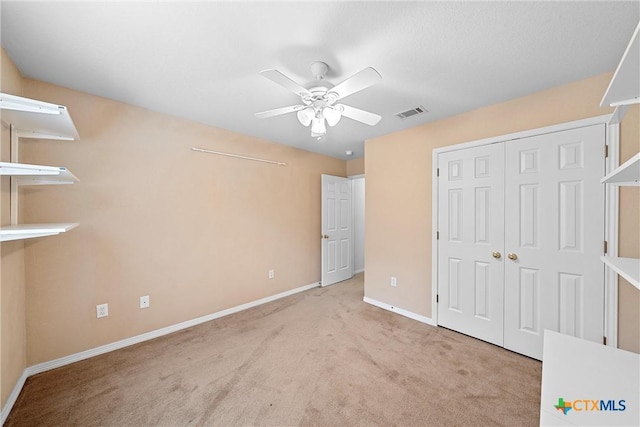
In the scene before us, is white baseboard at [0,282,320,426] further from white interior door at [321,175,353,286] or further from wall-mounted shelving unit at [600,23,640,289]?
wall-mounted shelving unit at [600,23,640,289]

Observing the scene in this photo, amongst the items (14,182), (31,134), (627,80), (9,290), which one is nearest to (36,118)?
(31,134)

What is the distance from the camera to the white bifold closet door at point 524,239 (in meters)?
1.94

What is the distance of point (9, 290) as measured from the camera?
1649 millimetres

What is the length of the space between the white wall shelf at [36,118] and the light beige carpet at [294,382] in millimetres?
1876

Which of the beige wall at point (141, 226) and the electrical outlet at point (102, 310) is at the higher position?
the beige wall at point (141, 226)

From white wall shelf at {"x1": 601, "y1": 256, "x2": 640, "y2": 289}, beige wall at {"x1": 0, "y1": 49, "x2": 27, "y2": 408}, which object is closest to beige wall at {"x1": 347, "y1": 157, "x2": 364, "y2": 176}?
white wall shelf at {"x1": 601, "y1": 256, "x2": 640, "y2": 289}

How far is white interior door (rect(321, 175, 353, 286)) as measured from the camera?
4.26m

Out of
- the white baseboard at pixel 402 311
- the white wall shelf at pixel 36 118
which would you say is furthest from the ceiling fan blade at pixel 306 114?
the white baseboard at pixel 402 311

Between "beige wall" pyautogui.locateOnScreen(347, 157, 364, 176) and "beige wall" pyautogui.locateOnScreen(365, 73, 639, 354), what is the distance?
1119 mm

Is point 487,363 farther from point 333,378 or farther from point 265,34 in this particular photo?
point 265,34

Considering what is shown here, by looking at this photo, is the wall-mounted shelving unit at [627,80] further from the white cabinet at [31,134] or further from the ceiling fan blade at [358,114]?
the white cabinet at [31,134]

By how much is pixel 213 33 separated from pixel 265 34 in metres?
0.31

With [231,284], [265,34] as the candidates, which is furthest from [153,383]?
[265,34]

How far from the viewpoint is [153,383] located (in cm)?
188
